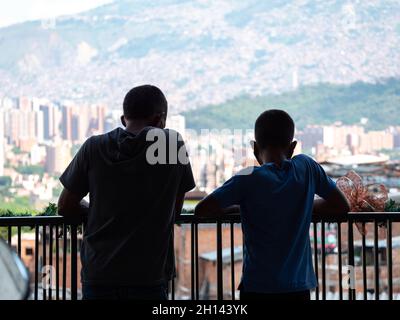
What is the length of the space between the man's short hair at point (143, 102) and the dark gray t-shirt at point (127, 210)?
74 millimetres

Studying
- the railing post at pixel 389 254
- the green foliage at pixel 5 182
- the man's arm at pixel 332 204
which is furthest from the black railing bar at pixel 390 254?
the green foliage at pixel 5 182

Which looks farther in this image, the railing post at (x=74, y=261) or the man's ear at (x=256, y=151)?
the railing post at (x=74, y=261)

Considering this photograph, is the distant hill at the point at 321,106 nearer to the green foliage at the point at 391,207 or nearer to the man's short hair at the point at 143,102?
the green foliage at the point at 391,207

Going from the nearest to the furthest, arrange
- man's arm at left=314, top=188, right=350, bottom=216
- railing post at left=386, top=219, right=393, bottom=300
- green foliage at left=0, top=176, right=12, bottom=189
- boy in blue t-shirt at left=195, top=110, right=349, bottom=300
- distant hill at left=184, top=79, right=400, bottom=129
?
boy in blue t-shirt at left=195, top=110, right=349, bottom=300 < man's arm at left=314, top=188, right=350, bottom=216 < railing post at left=386, top=219, right=393, bottom=300 < green foliage at left=0, top=176, right=12, bottom=189 < distant hill at left=184, top=79, right=400, bottom=129

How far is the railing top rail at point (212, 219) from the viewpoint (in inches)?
98.3

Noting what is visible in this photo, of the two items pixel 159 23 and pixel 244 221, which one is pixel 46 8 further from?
pixel 244 221

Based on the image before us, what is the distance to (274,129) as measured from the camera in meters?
2.02

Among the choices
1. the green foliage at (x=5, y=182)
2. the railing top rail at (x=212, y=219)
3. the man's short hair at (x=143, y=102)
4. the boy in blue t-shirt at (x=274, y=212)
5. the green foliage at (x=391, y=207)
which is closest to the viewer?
the boy in blue t-shirt at (x=274, y=212)

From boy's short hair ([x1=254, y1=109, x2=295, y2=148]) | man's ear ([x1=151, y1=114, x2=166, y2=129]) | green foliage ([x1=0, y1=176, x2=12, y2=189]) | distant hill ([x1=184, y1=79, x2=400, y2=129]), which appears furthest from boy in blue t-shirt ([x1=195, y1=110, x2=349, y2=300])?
distant hill ([x1=184, y1=79, x2=400, y2=129])

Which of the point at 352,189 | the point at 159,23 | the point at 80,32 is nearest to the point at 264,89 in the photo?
the point at 159,23

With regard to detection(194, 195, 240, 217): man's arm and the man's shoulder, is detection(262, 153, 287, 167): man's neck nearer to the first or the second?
the man's shoulder

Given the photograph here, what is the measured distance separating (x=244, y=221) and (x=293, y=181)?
0.56 ft

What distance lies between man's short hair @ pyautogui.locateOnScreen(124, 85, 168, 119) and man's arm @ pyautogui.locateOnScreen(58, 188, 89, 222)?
0.93ft

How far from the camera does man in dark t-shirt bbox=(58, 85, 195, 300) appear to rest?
195cm
